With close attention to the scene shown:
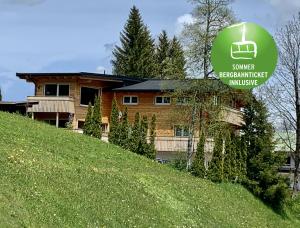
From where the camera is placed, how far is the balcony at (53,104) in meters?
50.1

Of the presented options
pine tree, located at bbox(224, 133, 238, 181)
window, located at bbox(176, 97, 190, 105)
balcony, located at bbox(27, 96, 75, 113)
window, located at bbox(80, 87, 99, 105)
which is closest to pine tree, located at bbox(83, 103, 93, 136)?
window, located at bbox(176, 97, 190, 105)

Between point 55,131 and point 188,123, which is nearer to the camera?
point 55,131

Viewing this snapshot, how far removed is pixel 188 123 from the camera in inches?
1523

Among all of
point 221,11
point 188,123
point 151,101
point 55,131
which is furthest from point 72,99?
point 55,131

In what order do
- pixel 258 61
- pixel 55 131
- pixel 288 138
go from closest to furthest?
pixel 258 61
pixel 55 131
pixel 288 138

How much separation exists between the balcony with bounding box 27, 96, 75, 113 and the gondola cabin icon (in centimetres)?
3702

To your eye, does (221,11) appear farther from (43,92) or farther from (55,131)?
(43,92)

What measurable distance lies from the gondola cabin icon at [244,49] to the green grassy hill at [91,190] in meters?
4.50

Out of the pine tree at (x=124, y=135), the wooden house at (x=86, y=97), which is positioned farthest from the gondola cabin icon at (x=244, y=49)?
the wooden house at (x=86, y=97)

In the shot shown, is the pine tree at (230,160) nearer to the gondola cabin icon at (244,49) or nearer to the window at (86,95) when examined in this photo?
the window at (86,95)

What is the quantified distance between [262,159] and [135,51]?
42849mm

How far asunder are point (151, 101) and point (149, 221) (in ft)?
116

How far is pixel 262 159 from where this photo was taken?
118ft

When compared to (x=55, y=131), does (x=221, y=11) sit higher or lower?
higher
